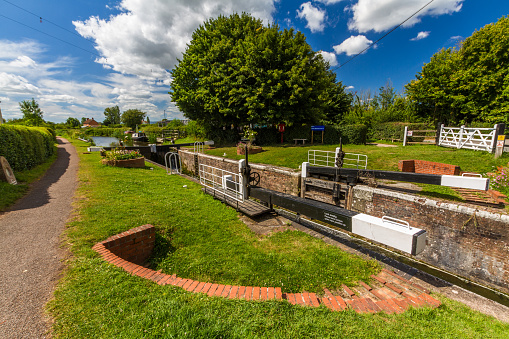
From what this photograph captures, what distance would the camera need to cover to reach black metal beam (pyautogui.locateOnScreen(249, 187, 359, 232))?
372 centimetres

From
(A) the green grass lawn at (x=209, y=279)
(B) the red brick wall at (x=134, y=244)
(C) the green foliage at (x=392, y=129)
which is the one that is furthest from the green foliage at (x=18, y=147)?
(C) the green foliage at (x=392, y=129)

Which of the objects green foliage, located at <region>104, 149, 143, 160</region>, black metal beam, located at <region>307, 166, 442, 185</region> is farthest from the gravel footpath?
black metal beam, located at <region>307, 166, 442, 185</region>

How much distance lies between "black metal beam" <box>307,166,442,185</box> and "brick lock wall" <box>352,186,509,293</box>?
130 centimetres

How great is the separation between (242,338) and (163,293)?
1.12 m

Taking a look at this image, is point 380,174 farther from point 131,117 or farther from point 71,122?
point 71,122

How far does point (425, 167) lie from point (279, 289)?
9477 mm

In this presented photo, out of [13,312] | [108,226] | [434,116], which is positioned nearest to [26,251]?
[108,226]

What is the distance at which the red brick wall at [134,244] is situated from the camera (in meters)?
3.61

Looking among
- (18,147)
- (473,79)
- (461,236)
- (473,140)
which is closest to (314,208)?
(461,236)

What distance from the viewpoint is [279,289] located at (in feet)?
→ 8.96

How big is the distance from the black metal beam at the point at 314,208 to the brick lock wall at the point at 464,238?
2513 mm

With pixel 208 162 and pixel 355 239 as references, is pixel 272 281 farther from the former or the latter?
pixel 208 162

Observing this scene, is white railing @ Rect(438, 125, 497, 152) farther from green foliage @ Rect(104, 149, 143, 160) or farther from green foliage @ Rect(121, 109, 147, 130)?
green foliage @ Rect(121, 109, 147, 130)

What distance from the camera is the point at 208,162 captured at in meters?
13.5
